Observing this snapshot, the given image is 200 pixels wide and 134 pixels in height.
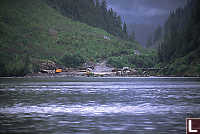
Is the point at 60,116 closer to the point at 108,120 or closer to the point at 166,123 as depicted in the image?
the point at 108,120

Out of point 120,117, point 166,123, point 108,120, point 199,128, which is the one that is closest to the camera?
point 199,128

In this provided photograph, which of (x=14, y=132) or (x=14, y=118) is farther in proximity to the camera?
(x=14, y=118)

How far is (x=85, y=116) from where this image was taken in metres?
35.3

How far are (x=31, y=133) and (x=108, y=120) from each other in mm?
8379

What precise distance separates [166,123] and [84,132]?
7.38m

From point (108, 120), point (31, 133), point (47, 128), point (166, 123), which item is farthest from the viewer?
point (108, 120)

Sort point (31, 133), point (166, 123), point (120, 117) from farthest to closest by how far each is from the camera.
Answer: point (120, 117) < point (166, 123) < point (31, 133)

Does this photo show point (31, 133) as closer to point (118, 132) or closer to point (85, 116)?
point (118, 132)

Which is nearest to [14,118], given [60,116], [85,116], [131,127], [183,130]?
[60,116]

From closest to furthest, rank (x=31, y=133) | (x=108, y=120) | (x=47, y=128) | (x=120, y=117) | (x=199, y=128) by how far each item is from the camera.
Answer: (x=199, y=128), (x=31, y=133), (x=47, y=128), (x=108, y=120), (x=120, y=117)

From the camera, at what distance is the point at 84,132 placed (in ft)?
84.9

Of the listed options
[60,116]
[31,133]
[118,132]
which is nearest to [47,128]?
[31,133]

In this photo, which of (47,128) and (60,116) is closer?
(47,128)

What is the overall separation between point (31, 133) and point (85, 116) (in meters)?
10.2
